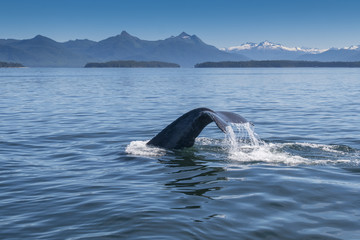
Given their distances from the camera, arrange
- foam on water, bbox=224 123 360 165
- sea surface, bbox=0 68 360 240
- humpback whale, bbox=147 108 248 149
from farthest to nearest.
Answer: foam on water, bbox=224 123 360 165 → humpback whale, bbox=147 108 248 149 → sea surface, bbox=0 68 360 240

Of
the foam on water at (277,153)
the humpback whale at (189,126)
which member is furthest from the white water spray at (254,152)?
the humpback whale at (189,126)

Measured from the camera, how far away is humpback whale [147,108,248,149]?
435 inches

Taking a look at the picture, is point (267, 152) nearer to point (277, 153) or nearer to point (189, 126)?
point (277, 153)

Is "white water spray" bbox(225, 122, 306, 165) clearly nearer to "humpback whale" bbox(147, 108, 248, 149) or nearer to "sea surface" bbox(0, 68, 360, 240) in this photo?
"sea surface" bbox(0, 68, 360, 240)

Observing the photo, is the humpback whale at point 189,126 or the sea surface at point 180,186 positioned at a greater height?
the humpback whale at point 189,126

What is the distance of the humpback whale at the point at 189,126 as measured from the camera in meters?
11.0

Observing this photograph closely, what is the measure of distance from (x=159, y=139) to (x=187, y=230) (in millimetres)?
7019

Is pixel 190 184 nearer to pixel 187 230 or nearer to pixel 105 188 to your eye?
pixel 105 188

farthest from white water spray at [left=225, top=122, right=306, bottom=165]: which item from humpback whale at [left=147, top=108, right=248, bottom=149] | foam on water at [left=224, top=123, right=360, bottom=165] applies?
humpback whale at [left=147, top=108, right=248, bottom=149]

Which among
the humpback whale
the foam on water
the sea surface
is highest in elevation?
the humpback whale

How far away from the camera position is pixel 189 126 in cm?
1239

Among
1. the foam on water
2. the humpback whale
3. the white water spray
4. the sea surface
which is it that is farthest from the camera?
the white water spray

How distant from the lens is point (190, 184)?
32.1ft

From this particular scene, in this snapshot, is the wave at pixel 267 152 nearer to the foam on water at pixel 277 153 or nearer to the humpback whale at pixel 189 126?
the foam on water at pixel 277 153
